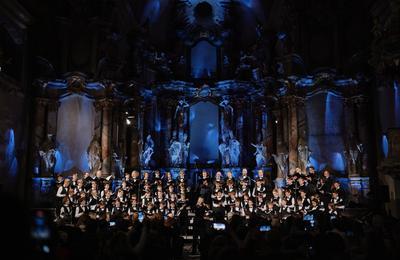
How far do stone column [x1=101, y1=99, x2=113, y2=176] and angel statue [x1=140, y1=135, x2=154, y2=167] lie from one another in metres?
1.73

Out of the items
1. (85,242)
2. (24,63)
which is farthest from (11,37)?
(85,242)

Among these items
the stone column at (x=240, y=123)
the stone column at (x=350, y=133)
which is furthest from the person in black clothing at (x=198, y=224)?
the stone column at (x=240, y=123)

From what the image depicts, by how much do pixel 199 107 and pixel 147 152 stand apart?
354 centimetres

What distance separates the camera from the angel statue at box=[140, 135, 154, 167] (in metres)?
18.8

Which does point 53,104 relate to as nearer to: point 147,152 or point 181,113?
point 147,152

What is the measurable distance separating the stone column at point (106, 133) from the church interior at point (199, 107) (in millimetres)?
61

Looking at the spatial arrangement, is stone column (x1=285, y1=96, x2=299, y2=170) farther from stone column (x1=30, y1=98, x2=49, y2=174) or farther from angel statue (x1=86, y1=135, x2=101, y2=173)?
stone column (x1=30, y1=98, x2=49, y2=174)

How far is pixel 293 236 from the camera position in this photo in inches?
192

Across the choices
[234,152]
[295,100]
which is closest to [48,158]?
[234,152]

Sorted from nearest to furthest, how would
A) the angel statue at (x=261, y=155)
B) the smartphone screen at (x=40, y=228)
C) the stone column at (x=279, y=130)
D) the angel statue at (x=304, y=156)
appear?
the smartphone screen at (x=40, y=228)
the angel statue at (x=304, y=156)
the stone column at (x=279, y=130)
the angel statue at (x=261, y=155)

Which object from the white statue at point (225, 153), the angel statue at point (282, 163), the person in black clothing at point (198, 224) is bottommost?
the person in black clothing at point (198, 224)

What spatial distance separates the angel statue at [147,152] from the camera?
18.8 m

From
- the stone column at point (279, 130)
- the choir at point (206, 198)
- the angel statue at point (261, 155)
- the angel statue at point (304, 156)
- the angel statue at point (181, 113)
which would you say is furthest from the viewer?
the angel statue at point (181, 113)

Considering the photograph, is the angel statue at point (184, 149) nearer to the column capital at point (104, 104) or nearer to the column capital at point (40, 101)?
the column capital at point (104, 104)
